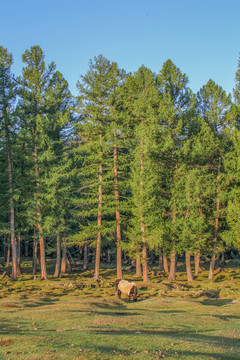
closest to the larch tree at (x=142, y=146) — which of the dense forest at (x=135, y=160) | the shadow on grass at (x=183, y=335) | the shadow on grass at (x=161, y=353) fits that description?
the dense forest at (x=135, y=160)

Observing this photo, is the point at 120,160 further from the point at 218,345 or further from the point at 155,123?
the point at 218,345

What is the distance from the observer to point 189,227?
114ft

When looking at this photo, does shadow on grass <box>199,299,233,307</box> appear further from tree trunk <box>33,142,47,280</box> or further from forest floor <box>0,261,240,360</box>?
tree trunk <box>33,142,47,280</box>

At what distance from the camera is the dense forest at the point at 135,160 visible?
116 ft

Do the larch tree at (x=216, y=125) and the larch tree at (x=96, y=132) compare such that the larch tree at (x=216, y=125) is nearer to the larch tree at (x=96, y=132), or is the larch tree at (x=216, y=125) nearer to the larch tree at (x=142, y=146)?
the larch tree at (x=142, y=146)

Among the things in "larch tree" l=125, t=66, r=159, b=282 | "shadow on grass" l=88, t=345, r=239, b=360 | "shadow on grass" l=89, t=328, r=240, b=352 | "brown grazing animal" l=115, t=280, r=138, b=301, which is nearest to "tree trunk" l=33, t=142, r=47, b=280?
"larch tree" l=125, t=66, r=159, b=282

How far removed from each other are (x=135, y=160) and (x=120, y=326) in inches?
962

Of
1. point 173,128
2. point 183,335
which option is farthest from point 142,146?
point 183,335

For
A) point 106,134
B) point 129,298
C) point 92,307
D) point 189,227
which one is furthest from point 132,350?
point 106,134

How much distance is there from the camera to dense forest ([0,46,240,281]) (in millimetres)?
35406

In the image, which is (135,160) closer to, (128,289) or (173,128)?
(173,128)

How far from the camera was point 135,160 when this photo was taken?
3728cm

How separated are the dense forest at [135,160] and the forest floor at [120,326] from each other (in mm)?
6850

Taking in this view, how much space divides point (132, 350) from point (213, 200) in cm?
2941
